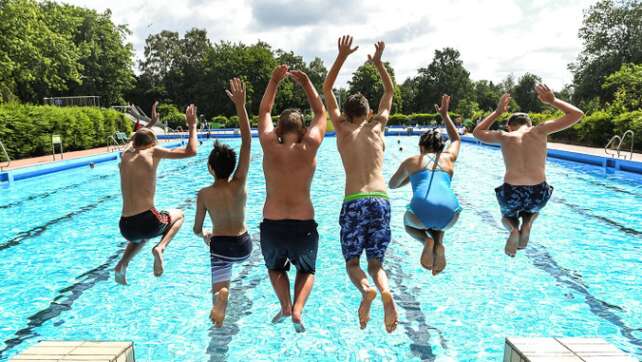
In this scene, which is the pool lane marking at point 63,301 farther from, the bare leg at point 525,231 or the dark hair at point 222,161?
the bare leg at point 525,231

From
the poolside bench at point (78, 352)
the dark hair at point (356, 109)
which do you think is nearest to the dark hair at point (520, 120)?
the dark hair at point (356, 109)

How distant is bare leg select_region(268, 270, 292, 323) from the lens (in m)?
3.88

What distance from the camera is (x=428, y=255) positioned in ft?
14.5

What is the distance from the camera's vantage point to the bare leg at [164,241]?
4.60 m

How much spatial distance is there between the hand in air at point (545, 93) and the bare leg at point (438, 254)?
182cm

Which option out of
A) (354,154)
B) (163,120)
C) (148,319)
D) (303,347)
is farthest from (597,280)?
(163,120)

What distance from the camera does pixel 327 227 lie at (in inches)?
393

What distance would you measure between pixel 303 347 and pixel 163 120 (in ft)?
146

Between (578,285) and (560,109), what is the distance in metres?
3.23

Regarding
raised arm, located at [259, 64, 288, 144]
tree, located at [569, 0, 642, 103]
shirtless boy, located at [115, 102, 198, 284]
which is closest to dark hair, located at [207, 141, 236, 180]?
raised arm, located at [259, 64, 288, 144]

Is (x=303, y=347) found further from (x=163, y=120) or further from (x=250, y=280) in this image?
(x=163, y=120)

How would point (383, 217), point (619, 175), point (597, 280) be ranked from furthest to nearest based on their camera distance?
point (619, 175) < point (597, 280) < point (383, 217)

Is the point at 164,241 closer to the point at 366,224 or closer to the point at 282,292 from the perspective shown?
the point at 282,292

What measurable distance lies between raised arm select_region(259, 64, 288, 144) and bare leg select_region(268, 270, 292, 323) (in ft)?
3.77
